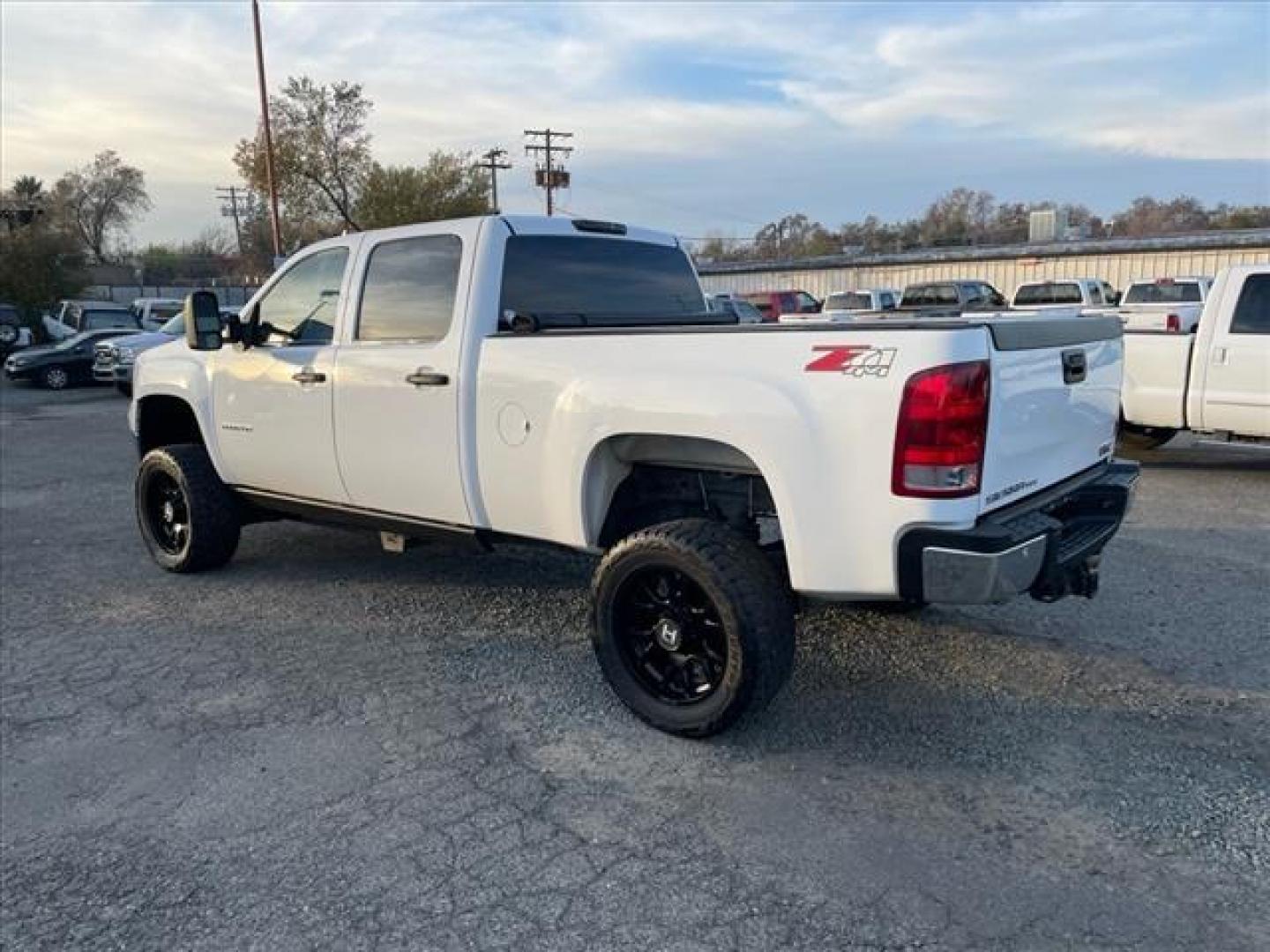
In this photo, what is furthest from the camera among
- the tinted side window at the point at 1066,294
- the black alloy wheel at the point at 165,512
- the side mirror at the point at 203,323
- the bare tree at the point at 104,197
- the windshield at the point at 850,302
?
the bare tree at the point at 104,197

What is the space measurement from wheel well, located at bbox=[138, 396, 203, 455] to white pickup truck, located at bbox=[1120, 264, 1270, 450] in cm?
793

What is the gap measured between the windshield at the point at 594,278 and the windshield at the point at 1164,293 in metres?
19.8

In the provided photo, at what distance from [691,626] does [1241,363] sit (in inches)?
269

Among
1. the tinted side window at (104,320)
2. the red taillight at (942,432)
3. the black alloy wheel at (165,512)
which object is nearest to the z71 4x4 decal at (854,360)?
the red taillight at (942,432)

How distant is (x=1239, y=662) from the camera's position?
173 inches

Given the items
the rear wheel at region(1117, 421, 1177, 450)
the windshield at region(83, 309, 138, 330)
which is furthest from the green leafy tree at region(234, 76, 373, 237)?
the rear wheel at region(1117, 421, 1177, 450)

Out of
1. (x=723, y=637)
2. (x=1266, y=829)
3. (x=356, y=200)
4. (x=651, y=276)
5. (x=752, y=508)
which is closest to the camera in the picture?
(x=1266, y=829)

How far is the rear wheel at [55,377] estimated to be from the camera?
21.8 metres

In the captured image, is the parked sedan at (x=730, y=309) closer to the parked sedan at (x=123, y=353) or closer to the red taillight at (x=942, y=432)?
the red taillight at (x=942, y=432)

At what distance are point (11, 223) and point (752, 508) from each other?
42452mm

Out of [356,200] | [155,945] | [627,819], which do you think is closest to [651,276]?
[627,819]

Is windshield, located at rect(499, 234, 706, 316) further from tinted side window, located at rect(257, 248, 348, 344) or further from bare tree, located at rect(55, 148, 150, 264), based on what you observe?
bare tree, located at rect(55, 148, 150, 264)

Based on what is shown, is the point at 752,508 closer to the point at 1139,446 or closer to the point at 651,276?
the point at 651,276

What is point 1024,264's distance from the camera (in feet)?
137
